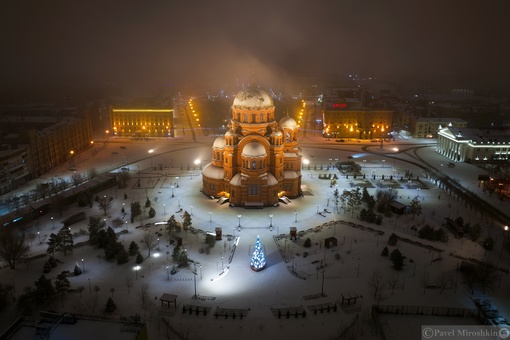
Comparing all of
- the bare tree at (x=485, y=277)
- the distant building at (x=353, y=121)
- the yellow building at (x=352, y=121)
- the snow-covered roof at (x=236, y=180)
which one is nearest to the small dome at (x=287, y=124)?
the snow-covered roof at (x=236, y=180)

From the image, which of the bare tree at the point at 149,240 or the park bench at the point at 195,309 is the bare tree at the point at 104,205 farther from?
the park bench at the point at 195,309

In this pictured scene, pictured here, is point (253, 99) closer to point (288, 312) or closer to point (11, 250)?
point (288, 312)

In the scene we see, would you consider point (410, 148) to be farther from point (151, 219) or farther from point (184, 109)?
point (184, 109)

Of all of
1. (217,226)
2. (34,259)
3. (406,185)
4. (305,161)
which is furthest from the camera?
(305,161)

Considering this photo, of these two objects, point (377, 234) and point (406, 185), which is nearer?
point (377, 234)

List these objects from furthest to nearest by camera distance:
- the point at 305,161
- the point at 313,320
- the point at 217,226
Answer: the point at 305,161 → the point at 217,226 → the point at 313,320

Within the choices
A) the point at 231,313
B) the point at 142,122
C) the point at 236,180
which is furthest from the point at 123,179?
the point at 142,122

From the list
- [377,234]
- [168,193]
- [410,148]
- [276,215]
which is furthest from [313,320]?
[410,148]
